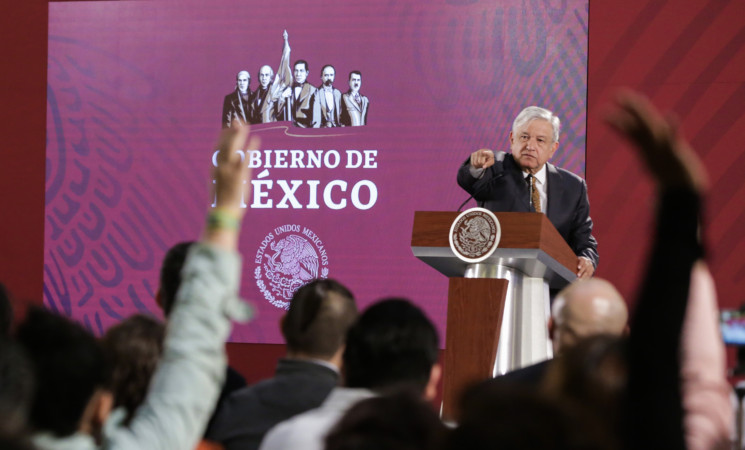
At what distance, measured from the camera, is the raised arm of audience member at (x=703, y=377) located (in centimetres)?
100

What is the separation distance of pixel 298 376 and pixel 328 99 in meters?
4.24

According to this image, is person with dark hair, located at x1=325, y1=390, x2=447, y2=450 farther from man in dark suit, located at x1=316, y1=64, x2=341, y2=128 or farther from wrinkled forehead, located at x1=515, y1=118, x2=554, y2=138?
man in dark suit, located at x1=316, y1=64, x2=341, y2=128

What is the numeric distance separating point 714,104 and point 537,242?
305 cm

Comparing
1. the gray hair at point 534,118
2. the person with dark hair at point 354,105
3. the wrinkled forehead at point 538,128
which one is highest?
the person with dark hair at point 354,105

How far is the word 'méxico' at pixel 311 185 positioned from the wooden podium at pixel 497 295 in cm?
254

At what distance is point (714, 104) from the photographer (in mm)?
5535

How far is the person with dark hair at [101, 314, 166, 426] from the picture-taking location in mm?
1544

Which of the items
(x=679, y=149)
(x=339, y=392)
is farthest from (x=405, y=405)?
(x=339, y=392)

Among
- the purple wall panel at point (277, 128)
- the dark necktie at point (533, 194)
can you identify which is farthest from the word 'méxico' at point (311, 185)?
the dark necktie at point (533, 194)

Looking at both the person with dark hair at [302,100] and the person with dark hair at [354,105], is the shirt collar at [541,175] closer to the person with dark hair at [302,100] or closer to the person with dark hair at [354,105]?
the person with dark hair at [354,105]

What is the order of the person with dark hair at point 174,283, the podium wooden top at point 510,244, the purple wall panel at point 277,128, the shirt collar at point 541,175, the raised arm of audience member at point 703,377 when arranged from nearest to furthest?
1. the raised arm of audience member at point 703,377
2. the person with dark hair at point 174,283
3. the podium wooden top at point 510,244
4. the shirt collar at point 541,175
5. the purple wall panel at point 277,128

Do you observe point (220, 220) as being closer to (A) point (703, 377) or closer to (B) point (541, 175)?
(A) point (703, 377)

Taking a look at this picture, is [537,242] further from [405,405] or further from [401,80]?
[401,80]

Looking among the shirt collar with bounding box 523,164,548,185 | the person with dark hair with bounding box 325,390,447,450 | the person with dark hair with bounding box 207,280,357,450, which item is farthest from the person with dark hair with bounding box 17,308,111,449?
the shirt collar with bounding box 523,164,548,185
